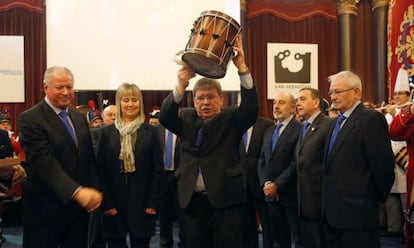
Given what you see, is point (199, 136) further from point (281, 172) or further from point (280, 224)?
point (280, 224)

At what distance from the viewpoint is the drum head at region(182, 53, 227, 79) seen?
2.37 metres

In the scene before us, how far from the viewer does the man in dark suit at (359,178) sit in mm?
2658

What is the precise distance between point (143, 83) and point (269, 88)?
7.37ft

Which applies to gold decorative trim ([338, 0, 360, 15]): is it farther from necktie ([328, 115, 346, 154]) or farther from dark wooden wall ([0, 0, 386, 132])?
necktie ([328, 115, 346, 154])

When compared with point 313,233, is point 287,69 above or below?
above

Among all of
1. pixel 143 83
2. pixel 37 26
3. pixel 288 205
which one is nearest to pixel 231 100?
pixel 143 83

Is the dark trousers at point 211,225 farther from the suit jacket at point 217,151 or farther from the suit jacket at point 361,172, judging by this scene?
the suit jacket at point 361,172

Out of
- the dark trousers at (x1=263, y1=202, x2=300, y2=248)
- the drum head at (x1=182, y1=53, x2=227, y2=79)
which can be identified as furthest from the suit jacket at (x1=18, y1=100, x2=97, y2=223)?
the dark trousers at (x1=263, y1=202, x2=300, y2=248)

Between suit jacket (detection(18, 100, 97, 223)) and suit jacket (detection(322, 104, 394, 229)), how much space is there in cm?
143

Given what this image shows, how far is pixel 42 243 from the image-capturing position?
2.50 metres

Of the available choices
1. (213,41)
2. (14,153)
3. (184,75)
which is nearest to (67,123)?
(184,75)

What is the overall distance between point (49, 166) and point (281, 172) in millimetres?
2067

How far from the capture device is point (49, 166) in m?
2.41

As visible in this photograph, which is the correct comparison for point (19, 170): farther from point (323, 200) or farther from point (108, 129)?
point (323, 200)
